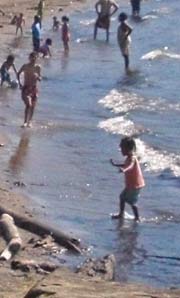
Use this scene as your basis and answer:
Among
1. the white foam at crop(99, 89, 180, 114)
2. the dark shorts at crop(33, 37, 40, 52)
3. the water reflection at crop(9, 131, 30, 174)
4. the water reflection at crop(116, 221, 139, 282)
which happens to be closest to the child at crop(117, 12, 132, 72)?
the white foam at crop(99, 89, 180, 114)

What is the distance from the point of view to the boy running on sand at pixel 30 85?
18.6 metres

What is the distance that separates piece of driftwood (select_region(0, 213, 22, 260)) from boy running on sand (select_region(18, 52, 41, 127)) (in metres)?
7.02

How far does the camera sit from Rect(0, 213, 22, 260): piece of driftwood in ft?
34.7

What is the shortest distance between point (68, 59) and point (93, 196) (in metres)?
15.9

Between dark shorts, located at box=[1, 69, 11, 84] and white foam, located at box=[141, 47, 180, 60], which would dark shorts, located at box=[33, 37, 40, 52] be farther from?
dark shorts, located at box=[1, 69, 11, 84]

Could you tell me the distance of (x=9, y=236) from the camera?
36.3ft

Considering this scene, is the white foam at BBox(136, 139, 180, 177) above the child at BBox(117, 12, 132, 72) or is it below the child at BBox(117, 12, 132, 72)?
above

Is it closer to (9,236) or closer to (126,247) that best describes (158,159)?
(126,247)

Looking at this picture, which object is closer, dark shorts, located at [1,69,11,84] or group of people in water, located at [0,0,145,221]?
group of people in water, located at [0,0,145,221]

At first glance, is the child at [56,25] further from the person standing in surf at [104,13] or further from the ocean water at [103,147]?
the ocean water at [103,147]

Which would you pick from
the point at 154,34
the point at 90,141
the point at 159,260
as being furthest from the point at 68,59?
the point at 159,260

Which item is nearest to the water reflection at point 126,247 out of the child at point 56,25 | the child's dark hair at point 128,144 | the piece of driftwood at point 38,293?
the child's dark hair at point 128,144

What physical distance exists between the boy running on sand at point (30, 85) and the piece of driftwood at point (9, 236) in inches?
277

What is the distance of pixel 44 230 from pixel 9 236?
2.50ft
